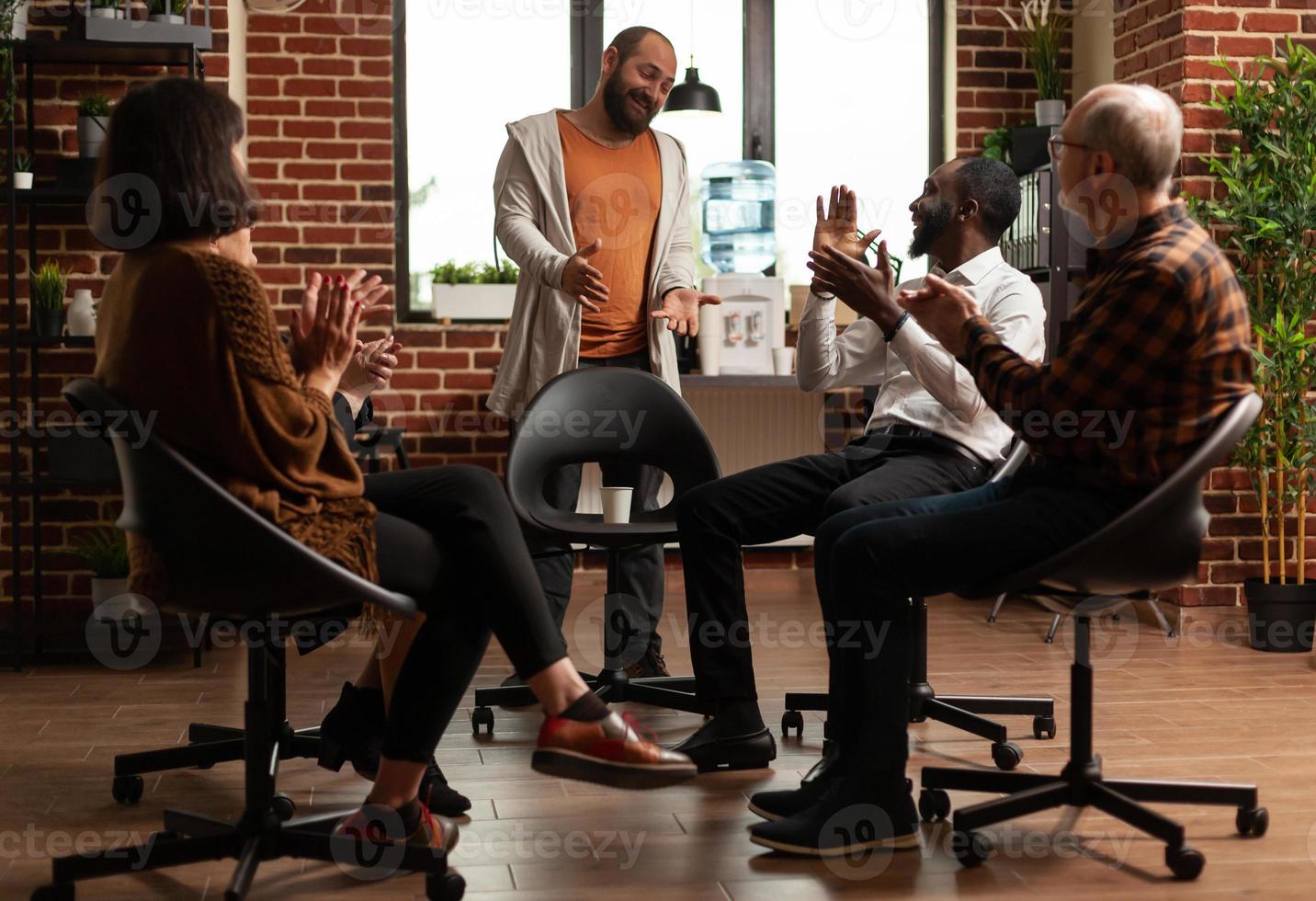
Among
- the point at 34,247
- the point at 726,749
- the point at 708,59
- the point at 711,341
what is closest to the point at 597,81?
the point at 708,59

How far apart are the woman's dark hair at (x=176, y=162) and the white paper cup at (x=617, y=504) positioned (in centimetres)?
127

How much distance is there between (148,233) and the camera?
1771 millimetres

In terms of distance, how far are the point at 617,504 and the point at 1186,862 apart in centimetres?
138

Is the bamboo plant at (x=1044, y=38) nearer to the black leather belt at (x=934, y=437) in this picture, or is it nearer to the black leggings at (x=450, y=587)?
the black leather belt at (x=934, y=437)

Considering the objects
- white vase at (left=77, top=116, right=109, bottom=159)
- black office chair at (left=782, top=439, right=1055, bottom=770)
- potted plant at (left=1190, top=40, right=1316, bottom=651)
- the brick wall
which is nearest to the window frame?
the brick wall

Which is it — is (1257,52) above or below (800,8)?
below

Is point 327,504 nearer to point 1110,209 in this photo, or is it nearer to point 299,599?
point 299,599

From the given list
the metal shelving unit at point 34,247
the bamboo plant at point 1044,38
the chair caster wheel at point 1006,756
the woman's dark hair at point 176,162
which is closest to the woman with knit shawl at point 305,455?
the woman's dark hair at point 176,162

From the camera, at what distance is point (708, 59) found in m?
5.21

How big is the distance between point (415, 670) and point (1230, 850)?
1.28 metres

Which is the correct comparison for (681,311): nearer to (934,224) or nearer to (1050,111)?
(934,224)

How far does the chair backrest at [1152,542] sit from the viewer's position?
6.05ft

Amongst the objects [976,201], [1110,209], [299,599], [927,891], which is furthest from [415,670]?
[976,201]

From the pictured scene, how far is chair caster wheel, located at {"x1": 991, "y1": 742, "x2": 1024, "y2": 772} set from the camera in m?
2.58
